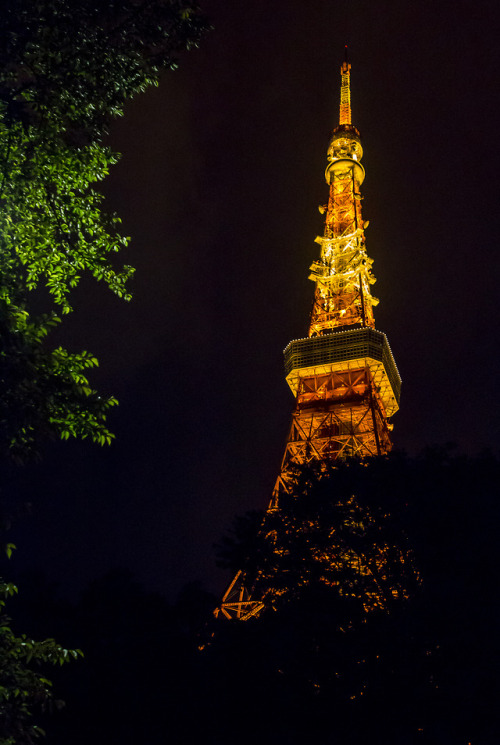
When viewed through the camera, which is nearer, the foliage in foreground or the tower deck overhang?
the foliage in foreground

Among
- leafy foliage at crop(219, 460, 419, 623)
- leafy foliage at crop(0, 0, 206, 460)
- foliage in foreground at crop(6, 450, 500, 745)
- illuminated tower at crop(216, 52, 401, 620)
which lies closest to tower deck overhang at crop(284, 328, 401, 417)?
illuminated tower at crop(216, 52, 401, 620)

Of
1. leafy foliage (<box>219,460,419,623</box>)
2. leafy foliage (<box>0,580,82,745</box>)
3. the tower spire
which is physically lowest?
leafy foliage (<box>0,580,82,745</box>)

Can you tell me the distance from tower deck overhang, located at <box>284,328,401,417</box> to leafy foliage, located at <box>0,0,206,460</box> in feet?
103

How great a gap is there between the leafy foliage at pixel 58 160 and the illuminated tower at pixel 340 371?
2387cm

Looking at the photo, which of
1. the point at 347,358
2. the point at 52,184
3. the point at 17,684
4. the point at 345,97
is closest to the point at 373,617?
the point at 17,684

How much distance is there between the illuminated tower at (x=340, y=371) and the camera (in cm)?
3659

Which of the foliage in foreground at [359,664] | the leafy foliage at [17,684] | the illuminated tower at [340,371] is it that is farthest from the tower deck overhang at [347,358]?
the leafy foliage at [17,684]

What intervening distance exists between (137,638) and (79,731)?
242 cm

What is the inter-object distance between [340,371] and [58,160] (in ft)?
108

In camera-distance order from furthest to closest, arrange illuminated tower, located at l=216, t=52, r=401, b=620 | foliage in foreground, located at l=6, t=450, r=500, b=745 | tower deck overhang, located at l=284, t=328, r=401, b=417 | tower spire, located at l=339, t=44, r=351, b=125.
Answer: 1. tower spire, located at l=339, t=44, r=351, b=125
2. tower deck overhang, located at l=284, t=328, r=401, b=417
3. illuminated tower, located at l=216, t=52, r=401, b=620
4. foliage in foreground, located at l=6, t=450, r=500, b=745

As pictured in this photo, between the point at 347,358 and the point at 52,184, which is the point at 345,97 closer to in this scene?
the point at 347,358

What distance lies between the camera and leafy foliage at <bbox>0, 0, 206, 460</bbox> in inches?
275

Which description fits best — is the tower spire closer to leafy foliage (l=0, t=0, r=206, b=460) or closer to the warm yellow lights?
the warm yellow lights

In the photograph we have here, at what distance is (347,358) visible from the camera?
128 feet
